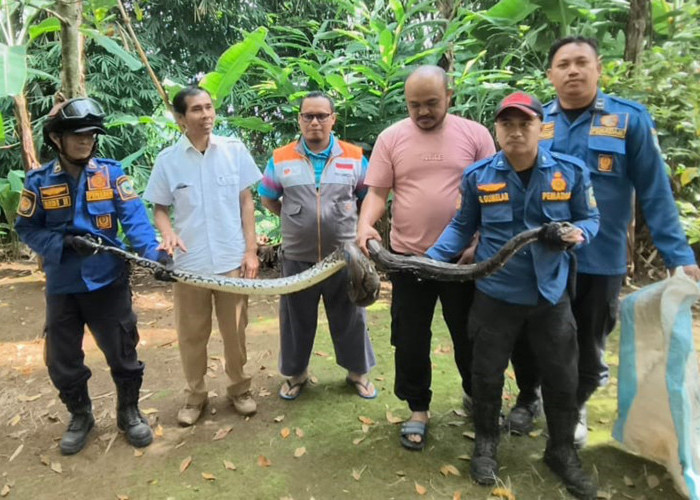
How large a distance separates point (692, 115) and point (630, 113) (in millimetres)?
2732

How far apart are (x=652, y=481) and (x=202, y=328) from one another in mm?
2941

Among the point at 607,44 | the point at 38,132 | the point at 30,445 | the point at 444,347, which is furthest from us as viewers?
the point at 38,132

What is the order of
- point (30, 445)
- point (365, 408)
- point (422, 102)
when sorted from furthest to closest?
point (365, 408), point (30, 445), point (422, 102)

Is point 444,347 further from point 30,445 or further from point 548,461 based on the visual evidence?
point 30,445

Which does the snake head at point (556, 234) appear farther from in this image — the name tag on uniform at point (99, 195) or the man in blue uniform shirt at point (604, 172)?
the name tag on uniform at point (99, 195)

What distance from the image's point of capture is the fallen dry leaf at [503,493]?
2775 mm

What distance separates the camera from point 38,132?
8.42 meters

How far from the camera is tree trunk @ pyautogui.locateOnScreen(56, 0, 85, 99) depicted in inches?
175

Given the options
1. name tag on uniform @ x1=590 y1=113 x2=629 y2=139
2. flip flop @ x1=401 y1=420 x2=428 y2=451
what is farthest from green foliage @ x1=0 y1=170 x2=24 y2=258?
name tag on uniform @ x1=590 y1=113 x2=629 y2=139

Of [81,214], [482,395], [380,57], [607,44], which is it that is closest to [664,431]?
[482,395]

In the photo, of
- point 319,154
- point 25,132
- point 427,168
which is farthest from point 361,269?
point 25,132

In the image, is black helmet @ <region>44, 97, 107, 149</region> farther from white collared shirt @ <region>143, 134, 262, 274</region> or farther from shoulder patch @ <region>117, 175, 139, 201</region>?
white collared shirt @ <region>143, 134, 262, 274</region>

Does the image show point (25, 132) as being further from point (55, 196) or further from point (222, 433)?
point (222, 433)

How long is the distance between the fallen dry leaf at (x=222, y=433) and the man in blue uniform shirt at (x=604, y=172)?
242cm
